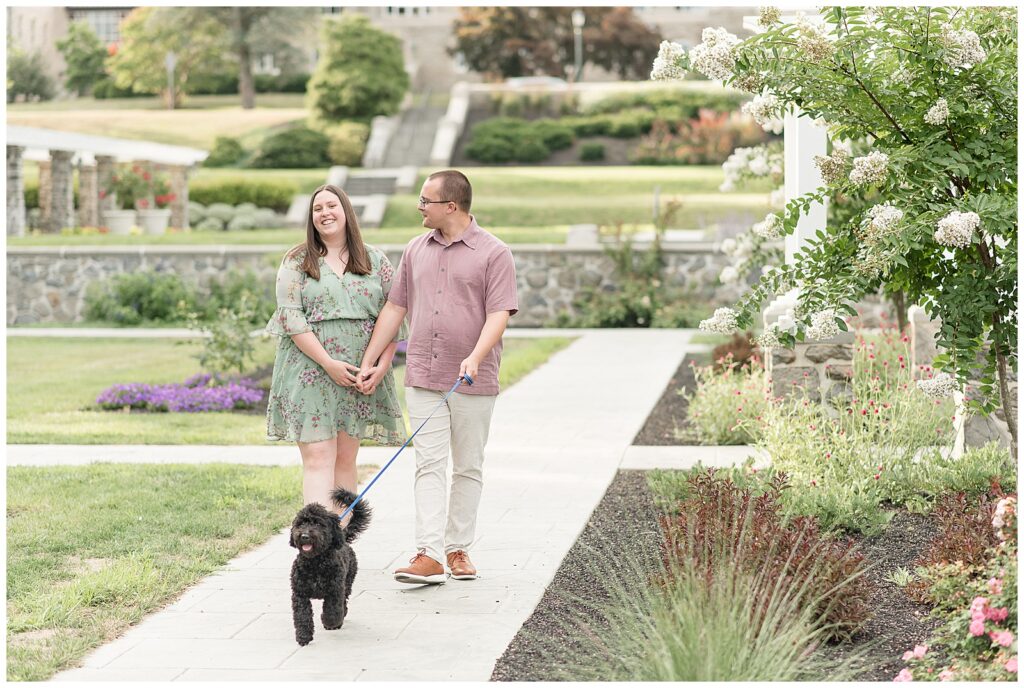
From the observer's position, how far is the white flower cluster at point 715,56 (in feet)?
14.9

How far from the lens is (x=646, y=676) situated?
3795mm

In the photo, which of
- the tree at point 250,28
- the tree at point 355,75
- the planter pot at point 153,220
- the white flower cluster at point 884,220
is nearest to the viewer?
the white flower cluster at point 884,220

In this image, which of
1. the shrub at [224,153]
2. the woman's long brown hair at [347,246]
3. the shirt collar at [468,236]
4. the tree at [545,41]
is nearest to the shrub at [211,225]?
the shrub at [224,153]

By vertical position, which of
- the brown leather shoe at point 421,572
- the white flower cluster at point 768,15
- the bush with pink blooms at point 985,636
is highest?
the white flower cluster at point 768,15

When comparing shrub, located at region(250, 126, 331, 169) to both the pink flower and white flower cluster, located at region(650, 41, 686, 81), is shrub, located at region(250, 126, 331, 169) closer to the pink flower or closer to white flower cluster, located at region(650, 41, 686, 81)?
white flower cluster, located at region(650, 41, 686, 81)

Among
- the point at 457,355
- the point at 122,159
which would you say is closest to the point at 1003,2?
the point at 457,355

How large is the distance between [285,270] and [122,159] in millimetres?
24591

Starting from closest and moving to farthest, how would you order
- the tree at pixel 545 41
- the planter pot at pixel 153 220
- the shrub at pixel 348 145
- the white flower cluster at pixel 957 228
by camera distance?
the white flower cluster at pixel 957 228 → the planter pot at pixel 153 220 → the shrub at pixel 348 145 → the tree at pixel 545 41

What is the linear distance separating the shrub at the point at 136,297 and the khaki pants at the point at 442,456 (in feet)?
44.7

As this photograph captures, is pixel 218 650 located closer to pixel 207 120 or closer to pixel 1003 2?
pixel 1003 2

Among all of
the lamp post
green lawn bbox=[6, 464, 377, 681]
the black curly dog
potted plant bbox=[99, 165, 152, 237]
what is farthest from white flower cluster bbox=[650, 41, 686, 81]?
the lamp post

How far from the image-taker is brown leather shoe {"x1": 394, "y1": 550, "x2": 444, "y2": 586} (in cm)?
526

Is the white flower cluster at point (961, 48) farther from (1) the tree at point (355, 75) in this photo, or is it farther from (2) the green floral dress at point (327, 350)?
(1) the tree at point (355, 75)

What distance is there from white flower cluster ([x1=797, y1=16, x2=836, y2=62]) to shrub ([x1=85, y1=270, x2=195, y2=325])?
49.0 feet
